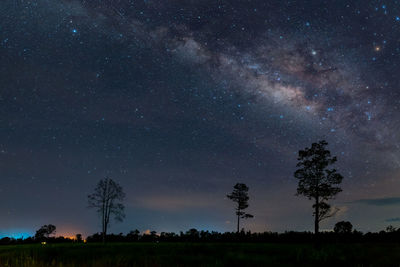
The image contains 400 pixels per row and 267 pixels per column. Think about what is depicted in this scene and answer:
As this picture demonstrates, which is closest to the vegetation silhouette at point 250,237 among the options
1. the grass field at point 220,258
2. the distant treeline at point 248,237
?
the distant treeline at point 248,237

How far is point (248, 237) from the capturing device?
49969 millimetres

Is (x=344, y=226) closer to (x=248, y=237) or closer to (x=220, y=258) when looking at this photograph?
(x=248, y=237)

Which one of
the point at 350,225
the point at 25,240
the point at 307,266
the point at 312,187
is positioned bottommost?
the point at 25,240

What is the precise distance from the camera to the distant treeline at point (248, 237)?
42094 mm

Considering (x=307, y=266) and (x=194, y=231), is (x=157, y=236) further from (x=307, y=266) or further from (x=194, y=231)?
(x=307, y=266)

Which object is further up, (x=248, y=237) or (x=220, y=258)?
(x=220, y=258)

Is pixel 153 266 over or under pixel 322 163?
under

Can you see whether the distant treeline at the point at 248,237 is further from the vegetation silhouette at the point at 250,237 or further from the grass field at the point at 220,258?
the grass field at the point at 220,258

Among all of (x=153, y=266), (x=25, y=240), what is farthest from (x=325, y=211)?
(x=25, y=240)

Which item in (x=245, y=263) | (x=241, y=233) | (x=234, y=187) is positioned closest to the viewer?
(x=245, y=263)

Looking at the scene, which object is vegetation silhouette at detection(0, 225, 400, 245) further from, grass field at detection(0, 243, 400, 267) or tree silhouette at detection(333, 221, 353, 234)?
grass field at detection(0, 243, 400, 267)

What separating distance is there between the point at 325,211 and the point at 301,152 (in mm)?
7638

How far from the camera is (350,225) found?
56.7 metres

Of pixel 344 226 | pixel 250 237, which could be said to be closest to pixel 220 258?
pixel 250 237
